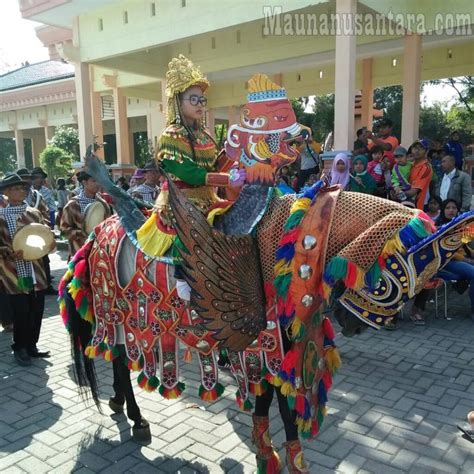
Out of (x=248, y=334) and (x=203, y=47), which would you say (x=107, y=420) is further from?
(x=203, y=47)

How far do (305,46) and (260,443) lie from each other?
10372mm

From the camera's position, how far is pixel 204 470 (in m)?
2.87

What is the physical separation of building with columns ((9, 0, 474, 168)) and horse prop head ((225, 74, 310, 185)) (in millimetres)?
Answer: 6151

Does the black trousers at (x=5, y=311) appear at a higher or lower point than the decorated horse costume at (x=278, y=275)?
lower

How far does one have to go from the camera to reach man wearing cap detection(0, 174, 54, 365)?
464 centimetres

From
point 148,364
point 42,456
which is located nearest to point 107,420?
point 42,456

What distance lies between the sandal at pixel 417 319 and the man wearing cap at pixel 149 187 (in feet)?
11.8

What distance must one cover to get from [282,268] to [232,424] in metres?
1.73

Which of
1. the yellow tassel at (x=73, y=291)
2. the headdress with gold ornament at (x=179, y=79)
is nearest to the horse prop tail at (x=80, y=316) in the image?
the yellow tassel at (x=73, y=291)

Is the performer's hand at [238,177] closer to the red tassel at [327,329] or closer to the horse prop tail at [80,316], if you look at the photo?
the red tassel at [327,329]

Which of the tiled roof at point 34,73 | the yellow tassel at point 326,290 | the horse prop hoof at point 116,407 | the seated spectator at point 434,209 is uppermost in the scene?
the tiled roof at point 34,73

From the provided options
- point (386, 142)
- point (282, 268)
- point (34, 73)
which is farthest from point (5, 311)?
point (34, 73)

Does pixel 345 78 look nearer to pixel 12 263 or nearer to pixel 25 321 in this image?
pixel 12 263

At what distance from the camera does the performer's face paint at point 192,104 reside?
2719mm
